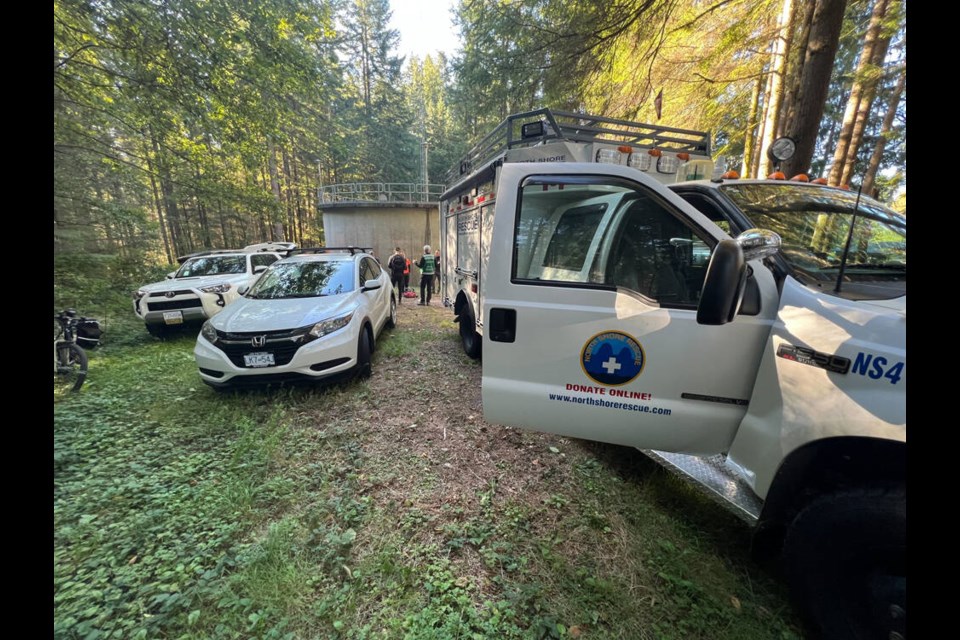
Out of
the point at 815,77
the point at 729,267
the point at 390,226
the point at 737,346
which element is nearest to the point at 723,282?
the point at 729,267

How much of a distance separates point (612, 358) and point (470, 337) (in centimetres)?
339

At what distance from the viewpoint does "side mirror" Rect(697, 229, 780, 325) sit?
1432 millimetres

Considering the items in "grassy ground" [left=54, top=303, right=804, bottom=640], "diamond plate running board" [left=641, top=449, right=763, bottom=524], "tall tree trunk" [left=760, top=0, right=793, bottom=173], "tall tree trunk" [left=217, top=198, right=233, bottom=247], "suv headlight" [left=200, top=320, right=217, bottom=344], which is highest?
"tall tree trunk" [left=760, top=0, right=793, bottom=173]

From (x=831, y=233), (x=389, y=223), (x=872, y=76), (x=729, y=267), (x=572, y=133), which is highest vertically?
(x=872, y=76)

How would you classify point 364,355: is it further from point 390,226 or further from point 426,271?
point 390,226

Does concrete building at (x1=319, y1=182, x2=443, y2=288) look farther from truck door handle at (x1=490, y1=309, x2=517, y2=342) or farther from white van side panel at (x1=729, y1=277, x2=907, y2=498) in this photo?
white van side panel at (x1=729, y1=277, x2=907, y2=498)

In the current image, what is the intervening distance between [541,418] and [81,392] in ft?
18.2

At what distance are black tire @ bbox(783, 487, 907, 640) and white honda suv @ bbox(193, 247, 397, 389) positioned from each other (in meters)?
3.98

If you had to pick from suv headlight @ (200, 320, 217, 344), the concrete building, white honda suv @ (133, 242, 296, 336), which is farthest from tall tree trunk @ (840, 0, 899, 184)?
the concrete building

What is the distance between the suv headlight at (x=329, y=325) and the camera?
3773 millimetres

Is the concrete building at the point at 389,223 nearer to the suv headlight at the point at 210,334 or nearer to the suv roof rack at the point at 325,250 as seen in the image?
the suv roof rack at the point at 325,250

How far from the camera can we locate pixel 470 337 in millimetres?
5215

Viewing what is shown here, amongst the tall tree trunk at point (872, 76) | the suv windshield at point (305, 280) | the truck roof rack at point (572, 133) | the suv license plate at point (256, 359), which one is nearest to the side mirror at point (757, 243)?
the truck roof rack at point (572, 133)
